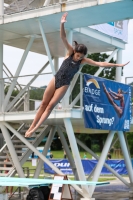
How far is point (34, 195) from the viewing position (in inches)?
672

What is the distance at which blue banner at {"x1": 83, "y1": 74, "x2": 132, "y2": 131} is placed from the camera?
59.0 ft

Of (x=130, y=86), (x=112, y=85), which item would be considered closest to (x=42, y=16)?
(x=112, y=85)

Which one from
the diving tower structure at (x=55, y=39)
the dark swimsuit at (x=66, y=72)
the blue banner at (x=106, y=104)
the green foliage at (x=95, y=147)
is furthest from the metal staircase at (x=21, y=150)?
the green foliage at (x=95, y=147)

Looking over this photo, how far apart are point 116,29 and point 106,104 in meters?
4.28

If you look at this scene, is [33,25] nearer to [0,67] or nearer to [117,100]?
[0,67]

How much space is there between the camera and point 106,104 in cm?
1923

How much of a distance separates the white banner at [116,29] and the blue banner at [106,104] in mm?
2417

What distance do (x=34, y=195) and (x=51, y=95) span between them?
944 centimetres

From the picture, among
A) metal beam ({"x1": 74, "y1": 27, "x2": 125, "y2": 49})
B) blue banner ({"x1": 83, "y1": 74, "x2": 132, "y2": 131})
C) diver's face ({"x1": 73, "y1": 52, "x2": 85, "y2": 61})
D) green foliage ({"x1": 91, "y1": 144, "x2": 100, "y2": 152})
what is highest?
metal beam ({"x1": 74, "y1": 27, "x2": 125, "y2": 49})

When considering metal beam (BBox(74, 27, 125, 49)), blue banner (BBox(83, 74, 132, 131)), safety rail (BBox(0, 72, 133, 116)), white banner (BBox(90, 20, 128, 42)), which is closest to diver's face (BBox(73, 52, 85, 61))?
safety rail (BBox(0, 72, 133, 116))

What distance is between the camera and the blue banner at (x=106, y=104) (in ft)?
59.0

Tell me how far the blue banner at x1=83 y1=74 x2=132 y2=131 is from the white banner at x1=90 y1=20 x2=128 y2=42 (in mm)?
2417

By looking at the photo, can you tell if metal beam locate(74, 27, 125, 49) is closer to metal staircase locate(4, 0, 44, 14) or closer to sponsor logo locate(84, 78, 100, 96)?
sponsor logo locate(84, 78, 100, 96)

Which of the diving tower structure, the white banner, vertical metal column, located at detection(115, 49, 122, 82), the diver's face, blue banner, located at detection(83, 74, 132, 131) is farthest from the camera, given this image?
vertical metal column, located at detection(115, 49, 122, 82)
